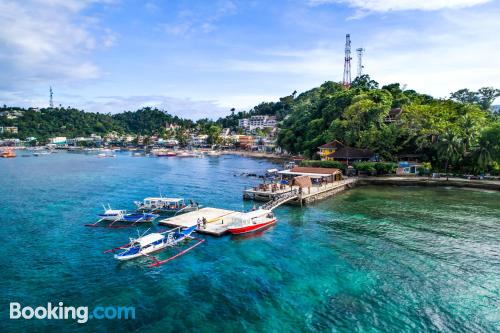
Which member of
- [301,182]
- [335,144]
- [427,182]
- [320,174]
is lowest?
[427,182]

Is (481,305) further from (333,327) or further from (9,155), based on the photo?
(9,155)

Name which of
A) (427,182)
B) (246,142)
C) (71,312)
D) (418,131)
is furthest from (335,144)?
(246,142)

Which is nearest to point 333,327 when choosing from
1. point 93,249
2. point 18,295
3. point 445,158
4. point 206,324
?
point 206,324

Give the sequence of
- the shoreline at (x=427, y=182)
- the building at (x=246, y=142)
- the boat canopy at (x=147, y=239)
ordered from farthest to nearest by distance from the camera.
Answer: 1. the building at (x=246, y=142)
2. the shoreline at (x=427, y=182)
3. the boat canopy at (x=147, y=239)

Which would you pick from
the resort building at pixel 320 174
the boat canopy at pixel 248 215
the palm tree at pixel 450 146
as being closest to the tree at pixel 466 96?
the palm tree at pixel 450 146

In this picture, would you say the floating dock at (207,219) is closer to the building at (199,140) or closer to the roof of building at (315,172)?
the roof of building at (315,172)

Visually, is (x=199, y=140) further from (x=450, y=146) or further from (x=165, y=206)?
(x=165, y=206)

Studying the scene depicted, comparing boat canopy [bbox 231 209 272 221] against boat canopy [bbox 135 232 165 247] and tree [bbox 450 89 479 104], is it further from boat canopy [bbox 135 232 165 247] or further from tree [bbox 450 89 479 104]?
tree [bbox 450 89 479 104]
